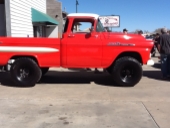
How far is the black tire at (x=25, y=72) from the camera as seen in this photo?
7.43 m

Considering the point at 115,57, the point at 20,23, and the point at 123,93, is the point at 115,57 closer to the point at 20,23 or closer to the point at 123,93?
the point at 123,93

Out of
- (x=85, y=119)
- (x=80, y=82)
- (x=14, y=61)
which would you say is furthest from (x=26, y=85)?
(x=85, y=119)

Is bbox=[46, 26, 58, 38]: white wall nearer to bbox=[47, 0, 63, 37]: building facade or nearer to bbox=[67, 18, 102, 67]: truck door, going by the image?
bbox=[47, 0, 63, 37]: building facade

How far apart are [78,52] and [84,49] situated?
198 mm

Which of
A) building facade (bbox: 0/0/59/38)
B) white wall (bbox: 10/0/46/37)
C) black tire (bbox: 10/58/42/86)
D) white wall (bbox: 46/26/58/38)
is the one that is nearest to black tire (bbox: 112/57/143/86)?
black tire (bbox: 10/58/42/86)

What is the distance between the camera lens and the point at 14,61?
7.49 meters

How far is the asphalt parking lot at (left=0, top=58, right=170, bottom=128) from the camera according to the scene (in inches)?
186

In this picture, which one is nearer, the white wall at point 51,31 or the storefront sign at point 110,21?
the storefront sign at point 110,21

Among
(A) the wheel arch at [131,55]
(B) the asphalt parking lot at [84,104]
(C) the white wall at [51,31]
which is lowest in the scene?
(B) the asphalt parking lot at [84,104]

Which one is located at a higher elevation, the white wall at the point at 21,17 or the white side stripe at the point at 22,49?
the white wall at the point at 21,17

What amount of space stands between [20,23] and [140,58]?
6.76 meters

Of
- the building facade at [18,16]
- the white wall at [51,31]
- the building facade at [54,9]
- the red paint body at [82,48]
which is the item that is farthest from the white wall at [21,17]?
the building facade at [54,9]

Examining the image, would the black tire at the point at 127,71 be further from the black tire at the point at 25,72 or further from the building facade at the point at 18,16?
the building facade at the point at 18,16

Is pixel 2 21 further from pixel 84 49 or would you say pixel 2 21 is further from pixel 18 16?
pixel 84 49
